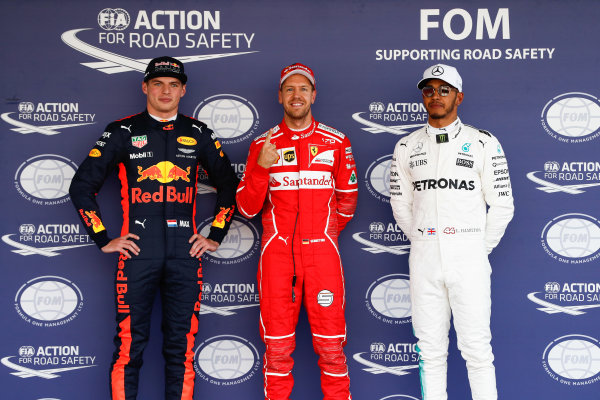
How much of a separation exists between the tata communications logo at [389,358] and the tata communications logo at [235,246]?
0.92 meters

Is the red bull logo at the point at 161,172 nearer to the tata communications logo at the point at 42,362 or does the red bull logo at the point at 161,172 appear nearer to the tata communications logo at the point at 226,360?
the tata communications logo at the point at 226,360

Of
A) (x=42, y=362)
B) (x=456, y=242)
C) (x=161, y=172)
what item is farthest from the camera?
(x=42, y=362)

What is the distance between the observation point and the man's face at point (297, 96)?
273 cm

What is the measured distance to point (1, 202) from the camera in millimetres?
3143

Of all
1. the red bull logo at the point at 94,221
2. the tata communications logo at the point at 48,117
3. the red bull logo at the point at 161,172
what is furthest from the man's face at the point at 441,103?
the tata communications logo at the point at 48,117

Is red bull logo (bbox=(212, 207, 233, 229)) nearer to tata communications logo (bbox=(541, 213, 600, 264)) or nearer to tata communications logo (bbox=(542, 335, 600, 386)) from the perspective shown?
tata communications logo (bbox=(541, 213, 600, 264))

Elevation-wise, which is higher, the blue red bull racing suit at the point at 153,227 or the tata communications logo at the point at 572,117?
the tata communications logo at the point at 572,117

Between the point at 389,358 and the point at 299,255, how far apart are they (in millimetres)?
985

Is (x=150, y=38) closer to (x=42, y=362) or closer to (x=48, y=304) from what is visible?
(x=48, y=304)

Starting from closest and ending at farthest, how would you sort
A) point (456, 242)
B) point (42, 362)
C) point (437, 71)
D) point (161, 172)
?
point (456, 242) < point (437, 71) < point (161, 172) < point (42, 362)

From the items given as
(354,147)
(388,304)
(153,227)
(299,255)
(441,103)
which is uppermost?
(441,103)

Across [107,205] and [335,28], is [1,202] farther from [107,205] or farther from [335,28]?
[335,28]

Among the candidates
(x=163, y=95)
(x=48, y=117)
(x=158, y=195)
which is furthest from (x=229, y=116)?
(x=48, y=117)

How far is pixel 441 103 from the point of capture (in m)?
2.67
